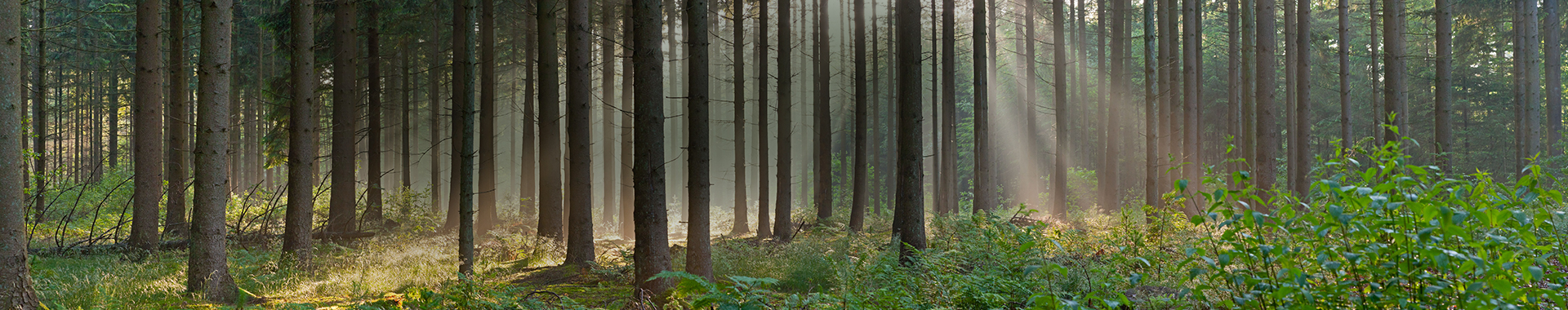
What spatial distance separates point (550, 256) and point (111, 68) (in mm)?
27634

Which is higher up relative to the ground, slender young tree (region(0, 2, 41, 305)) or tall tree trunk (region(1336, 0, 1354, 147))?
tall tree trunk (region(1336, 0, 1354, 147))

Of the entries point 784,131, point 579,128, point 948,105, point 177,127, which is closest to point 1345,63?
point 948,105

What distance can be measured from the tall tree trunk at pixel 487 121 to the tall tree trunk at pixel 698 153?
6393 millimetres

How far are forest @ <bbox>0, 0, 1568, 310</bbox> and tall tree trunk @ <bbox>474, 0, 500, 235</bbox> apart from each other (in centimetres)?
7

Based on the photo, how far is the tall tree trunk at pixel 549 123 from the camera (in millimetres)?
12023

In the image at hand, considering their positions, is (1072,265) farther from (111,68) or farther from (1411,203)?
(111,68)

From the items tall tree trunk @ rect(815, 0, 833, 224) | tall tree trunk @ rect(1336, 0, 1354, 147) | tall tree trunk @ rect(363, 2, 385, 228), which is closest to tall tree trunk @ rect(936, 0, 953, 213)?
tall tree trunk @ rect(815, 0, 833, 224)

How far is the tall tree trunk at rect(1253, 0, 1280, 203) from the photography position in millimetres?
13141

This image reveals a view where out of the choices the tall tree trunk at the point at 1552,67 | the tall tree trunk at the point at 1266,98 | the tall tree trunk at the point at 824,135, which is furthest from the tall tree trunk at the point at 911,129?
the tall tree trunk at the point at 1552,67

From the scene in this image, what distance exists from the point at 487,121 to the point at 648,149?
10109 mm

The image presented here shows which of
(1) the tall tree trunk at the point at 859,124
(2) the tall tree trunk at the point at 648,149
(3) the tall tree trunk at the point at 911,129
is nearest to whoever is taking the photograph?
(2) the tall tree trunk at the point at 648,149

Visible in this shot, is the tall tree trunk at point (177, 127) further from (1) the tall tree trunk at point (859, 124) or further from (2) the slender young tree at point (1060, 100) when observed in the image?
(2) the slender young tree at point (1060, 100)

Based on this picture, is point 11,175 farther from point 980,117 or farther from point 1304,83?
point 1304,83

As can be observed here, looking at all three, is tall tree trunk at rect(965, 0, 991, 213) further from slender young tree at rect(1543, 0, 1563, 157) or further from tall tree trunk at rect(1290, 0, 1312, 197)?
slender young tree at rect(1543, 0, 1563, 157)
